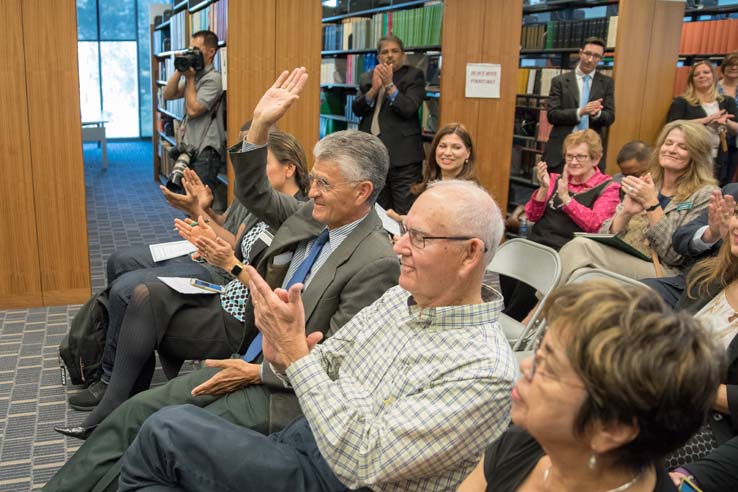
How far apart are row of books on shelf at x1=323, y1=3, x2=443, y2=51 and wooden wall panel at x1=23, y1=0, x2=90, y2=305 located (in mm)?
2996

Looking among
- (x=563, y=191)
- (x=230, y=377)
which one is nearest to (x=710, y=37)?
(x=563, y=191)

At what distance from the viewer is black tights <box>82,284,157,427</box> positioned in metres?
2.75

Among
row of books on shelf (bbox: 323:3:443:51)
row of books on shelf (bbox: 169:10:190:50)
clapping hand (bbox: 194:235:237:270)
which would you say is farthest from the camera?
row of books on shelf (bbox: 169:10:190:50)

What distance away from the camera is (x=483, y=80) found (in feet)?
18.9

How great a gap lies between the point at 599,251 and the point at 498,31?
2.88 m

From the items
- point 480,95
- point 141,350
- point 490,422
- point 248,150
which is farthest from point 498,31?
point 490,422

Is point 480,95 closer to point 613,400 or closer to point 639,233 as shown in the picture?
point 639,233

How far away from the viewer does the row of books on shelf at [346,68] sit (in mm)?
6868

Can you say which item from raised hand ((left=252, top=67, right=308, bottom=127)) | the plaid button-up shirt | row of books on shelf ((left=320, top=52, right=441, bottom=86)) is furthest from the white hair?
row of books on shelf ((left=320, top=52, right=441, bottom=86))

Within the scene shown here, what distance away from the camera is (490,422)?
4.95 ft

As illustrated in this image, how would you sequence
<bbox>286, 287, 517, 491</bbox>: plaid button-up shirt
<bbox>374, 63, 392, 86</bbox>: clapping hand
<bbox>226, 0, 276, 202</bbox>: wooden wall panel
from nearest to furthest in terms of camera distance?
<bbox>286, 287, 517, 491</bbox>: plaid button-up shirt < <bbox>226, 0, 276, 202</bbox>: wooden wall panel < <bbox>374, 63, 392, 86</bbox>: clapping hand

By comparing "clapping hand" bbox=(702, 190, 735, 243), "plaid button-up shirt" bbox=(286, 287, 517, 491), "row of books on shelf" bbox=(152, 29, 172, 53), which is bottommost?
"plaid button-up shirt" bbox=(286, 287, 517, 491)

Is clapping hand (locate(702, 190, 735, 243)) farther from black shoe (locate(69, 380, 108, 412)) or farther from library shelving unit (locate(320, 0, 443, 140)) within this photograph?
library shelving unit (locate(320, 0, 443, 140))

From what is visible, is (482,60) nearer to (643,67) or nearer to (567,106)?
(567,106)
